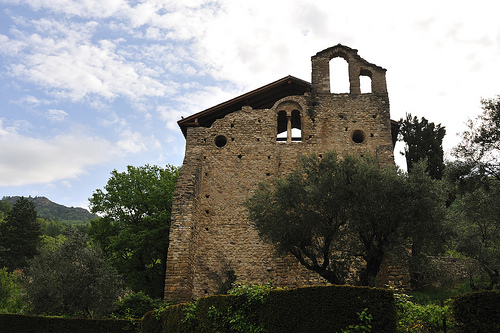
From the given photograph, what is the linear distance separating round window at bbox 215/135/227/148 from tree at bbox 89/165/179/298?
22.2ft

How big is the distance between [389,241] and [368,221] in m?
0.99

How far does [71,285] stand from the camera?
672 inches

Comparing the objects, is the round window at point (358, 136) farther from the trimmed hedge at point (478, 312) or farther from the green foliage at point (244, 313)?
the trimmed hedge at point (478, 312)

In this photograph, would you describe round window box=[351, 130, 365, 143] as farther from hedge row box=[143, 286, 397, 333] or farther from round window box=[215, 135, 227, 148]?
hedge row box=[143, 286, 397, 333]

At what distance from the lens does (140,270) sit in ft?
81.6

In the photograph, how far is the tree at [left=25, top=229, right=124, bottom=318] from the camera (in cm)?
1714

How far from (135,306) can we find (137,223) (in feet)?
29.0

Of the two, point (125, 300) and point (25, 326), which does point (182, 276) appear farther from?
point (25, 326)

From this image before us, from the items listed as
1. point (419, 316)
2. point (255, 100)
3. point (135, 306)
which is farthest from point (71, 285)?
point (419, 316)

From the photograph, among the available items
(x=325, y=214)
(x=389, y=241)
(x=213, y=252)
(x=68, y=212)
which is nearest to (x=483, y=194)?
(x=389, y=241)

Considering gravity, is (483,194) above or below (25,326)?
above

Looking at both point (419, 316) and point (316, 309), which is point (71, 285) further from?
point (419, 316)

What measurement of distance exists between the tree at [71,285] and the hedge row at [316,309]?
8.59 m

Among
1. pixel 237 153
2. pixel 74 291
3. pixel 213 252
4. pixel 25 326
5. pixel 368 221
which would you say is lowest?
pixel 25 326
